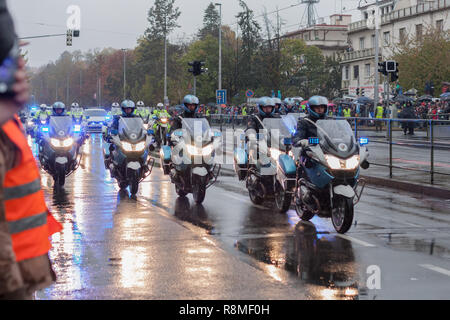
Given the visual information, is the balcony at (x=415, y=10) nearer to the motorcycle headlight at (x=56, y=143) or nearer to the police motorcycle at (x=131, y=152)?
the motorcycle headlight at (x=56, y=143)

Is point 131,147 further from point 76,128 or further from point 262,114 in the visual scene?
point 262,114

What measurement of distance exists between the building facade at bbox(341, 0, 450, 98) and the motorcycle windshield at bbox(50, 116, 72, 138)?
37828 mm

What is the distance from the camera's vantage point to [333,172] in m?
9.38

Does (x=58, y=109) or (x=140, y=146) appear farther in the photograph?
(x=58, y=109)

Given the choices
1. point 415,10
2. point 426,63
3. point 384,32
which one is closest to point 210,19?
point 384,32

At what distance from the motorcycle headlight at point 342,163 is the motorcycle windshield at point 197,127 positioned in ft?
11.4

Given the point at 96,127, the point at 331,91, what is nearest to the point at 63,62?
the point at 331,91

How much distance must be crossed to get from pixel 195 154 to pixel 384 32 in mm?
68355

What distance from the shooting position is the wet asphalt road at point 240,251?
635 centimetres

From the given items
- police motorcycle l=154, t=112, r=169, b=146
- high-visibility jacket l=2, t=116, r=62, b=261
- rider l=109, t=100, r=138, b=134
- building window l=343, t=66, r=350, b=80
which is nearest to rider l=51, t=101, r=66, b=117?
rider l=109, t=100, r=138, b=134

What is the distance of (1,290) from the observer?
2.87m

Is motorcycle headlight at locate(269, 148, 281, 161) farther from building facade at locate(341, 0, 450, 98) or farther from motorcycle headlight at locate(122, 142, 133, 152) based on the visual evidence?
building facade at locate(341, 0, 450, 98)

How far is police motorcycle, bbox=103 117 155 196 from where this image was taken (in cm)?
1388
